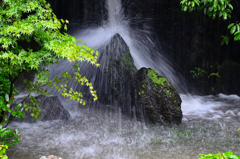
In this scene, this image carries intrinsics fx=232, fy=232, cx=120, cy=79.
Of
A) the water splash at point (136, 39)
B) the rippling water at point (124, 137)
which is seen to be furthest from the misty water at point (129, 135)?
the water splash at point (136, 39)

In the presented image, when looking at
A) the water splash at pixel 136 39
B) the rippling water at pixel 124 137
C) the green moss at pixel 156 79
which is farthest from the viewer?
the water splash at pixel 136 39

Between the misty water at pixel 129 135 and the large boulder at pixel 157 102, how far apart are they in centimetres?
34

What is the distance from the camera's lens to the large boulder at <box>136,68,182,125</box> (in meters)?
7.84

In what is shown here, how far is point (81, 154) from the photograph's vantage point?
5.51 meters

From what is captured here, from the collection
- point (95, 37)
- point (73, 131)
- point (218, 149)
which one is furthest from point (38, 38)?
point (95, 37)

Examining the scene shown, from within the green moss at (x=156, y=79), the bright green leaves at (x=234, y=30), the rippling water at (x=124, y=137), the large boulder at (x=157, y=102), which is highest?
the bright green leaves at (x=234, y=30)

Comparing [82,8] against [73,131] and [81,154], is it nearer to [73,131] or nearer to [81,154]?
[73,131]

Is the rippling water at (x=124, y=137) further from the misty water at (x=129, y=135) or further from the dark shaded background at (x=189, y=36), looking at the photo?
the dark shaded background at (x=189, y=36)

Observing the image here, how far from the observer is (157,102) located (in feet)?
26.3

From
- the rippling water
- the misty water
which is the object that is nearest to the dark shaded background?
the misty water

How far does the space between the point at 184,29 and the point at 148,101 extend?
6686mm

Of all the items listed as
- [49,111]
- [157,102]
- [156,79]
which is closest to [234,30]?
[157,102]

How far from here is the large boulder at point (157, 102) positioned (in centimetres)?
784

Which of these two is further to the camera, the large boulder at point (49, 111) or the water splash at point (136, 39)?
the water splash at point (136, 39)
